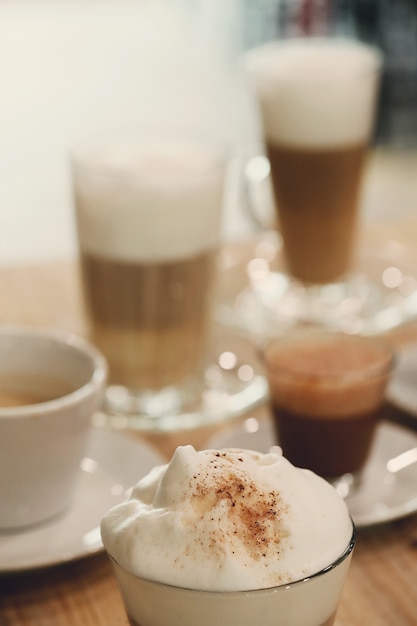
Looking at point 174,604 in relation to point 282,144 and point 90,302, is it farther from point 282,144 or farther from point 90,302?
point 282,144

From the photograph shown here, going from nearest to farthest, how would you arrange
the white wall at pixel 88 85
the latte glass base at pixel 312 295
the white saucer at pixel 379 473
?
the white saucer at pixel 379 473, the latte glass base at pixel 312 295, the white wall at pixel 88 85

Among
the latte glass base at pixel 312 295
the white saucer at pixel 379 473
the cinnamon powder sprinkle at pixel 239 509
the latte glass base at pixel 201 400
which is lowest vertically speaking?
the latte glass base at pixel 312 295

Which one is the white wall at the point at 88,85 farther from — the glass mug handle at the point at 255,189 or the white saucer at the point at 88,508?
the white saucer at the point at 88,508

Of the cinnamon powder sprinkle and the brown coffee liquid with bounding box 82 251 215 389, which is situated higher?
the cinnamon powder sprinkle

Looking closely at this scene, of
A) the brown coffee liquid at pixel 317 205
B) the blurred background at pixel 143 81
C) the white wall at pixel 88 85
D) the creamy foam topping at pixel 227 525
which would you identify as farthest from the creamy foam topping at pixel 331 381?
the blurred background at pixel 143 81

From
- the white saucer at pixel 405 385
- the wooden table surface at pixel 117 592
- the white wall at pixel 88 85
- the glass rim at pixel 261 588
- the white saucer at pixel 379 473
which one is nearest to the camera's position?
the glass rim at pixel 261 588

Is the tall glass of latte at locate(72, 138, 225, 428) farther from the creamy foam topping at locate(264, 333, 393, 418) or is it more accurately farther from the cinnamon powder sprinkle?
the cinnamon powder sprinkle

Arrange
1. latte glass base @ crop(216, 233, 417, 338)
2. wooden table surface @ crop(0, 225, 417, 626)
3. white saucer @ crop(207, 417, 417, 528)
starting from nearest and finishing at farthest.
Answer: wooden table surface @ crop(0, 225, 417, 626)
white saucer @ crop(207, 417, 417, 528)
latte glass base @ crop(216, 233, 417, 338)

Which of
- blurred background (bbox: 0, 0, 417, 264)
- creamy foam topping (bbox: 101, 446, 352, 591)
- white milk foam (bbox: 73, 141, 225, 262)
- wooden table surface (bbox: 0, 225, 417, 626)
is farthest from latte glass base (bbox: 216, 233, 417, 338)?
blurred background (bbox: 0, 0, 417, 264)

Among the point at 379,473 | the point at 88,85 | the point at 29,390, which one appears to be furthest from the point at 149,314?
the point at 88,85
